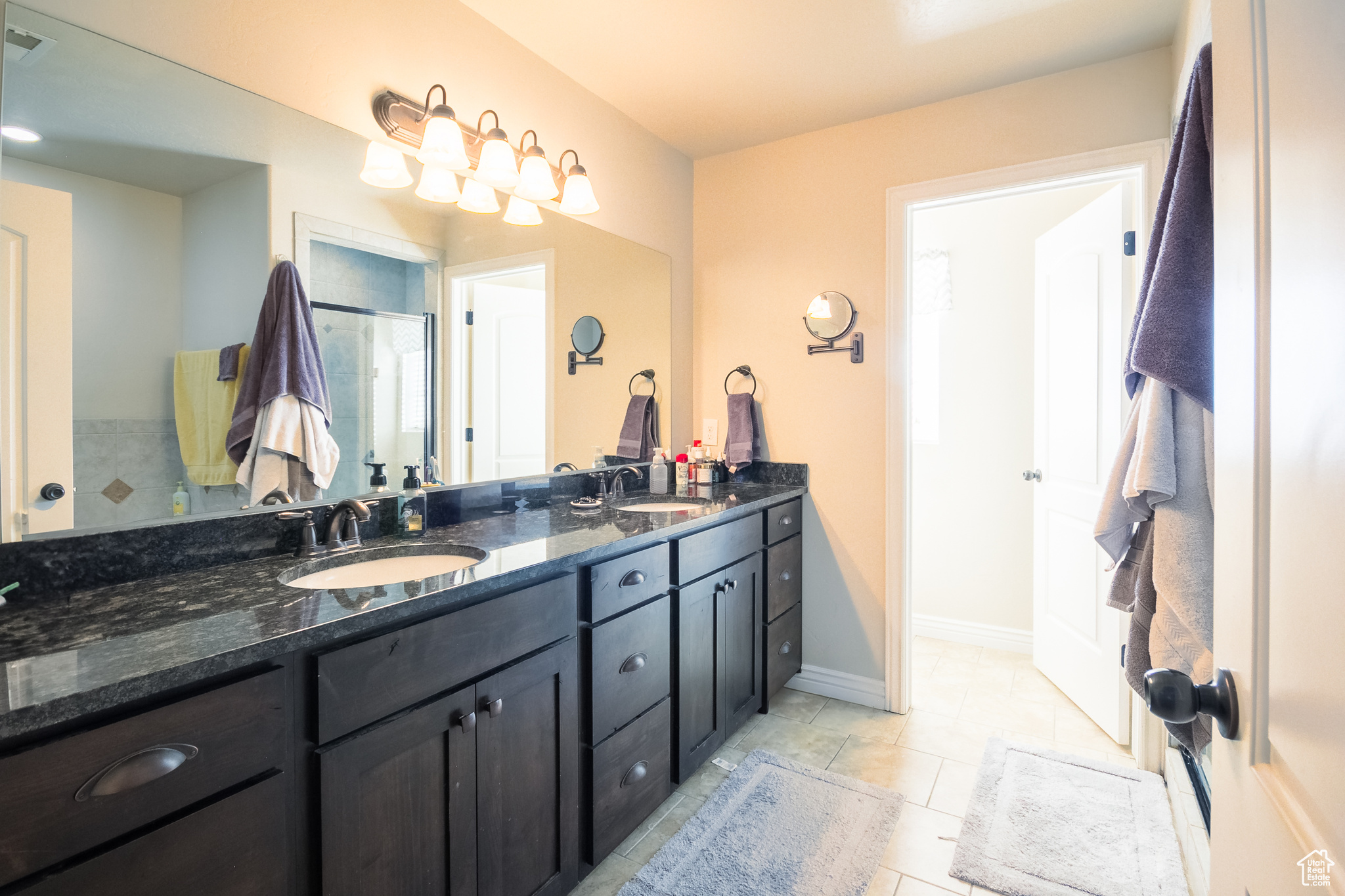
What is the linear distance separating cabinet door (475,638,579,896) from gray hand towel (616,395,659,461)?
1312mm

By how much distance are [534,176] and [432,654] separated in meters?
1.54

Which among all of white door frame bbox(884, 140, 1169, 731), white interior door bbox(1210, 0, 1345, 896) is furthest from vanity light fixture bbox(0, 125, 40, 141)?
white door frame bbox(884, 140, 1169, 731)

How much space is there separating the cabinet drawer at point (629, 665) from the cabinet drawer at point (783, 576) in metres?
0.73

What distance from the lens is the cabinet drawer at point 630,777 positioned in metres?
1.61

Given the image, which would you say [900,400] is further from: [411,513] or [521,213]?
[411,513]

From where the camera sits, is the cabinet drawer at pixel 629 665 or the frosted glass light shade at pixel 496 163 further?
the frosted glass light shade at pixel 496 163

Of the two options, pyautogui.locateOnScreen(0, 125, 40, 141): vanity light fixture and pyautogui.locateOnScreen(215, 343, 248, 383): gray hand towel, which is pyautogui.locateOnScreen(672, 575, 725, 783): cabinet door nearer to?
pyautogui.locateOnScreen(215, 343, 248, 383): gray hand towel

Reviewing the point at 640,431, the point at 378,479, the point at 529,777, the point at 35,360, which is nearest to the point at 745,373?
the point at 640,431

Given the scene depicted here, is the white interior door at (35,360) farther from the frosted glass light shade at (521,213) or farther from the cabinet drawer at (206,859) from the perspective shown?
the frosted glass light shade at (521,213)

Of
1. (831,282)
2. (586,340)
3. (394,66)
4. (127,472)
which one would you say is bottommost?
(127,472)

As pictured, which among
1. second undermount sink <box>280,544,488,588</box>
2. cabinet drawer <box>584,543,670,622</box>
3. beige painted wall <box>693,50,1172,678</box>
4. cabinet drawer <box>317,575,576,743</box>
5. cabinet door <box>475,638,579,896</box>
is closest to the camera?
cabinet drawer <box>317,575,576,743</box>

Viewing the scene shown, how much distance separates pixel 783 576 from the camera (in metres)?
2.66

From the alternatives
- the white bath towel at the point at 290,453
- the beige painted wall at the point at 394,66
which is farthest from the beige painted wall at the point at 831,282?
the white bath towel at the point at 290,453

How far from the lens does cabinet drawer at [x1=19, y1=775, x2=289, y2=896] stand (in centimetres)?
75
